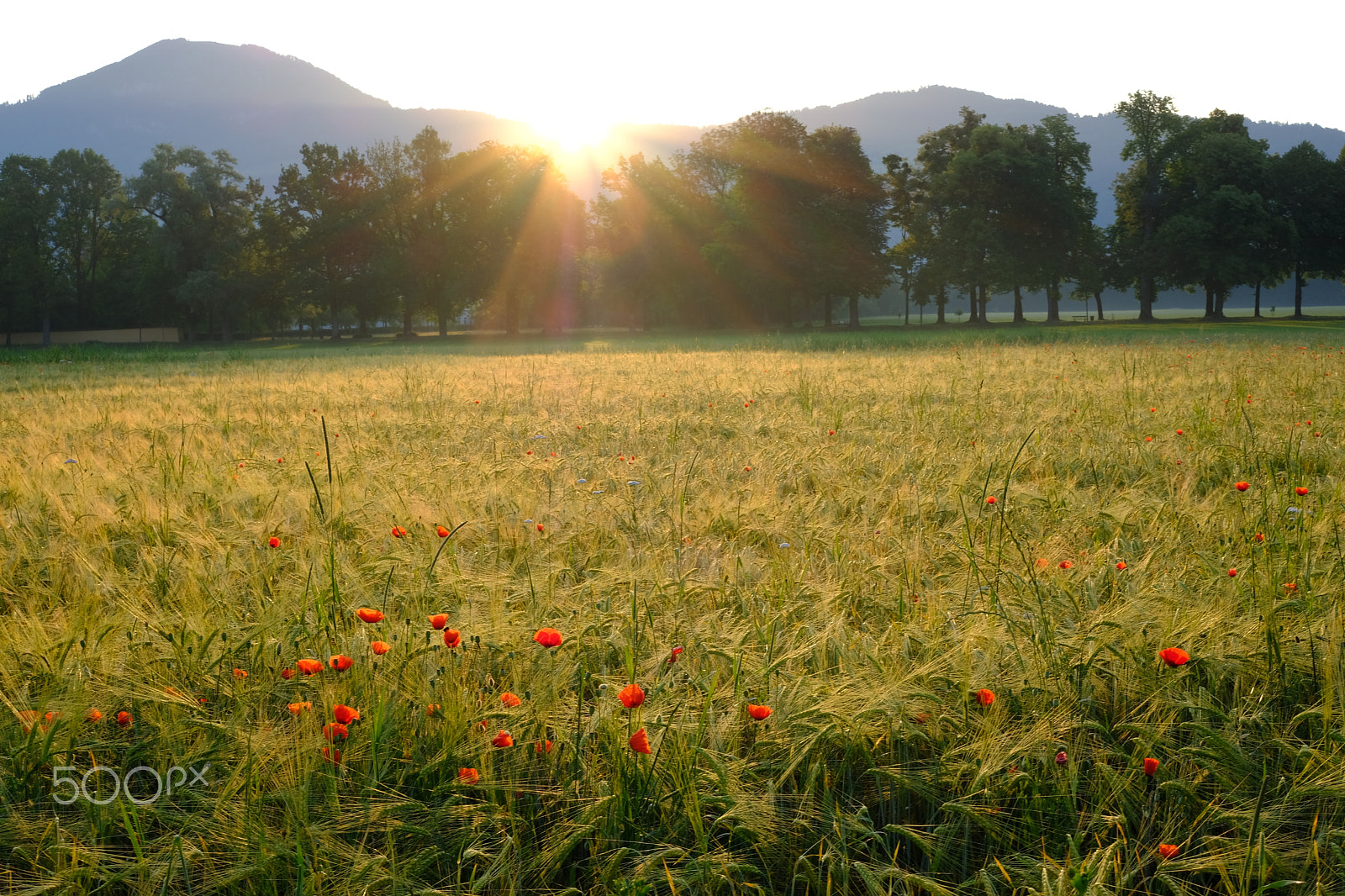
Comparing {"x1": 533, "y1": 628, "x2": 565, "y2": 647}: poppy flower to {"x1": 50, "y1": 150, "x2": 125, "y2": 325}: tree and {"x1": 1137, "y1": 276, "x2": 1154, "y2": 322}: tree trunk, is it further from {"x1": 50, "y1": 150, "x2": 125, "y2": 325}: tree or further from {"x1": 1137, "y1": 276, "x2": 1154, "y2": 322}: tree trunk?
{"x1": 50, "y1": 150, "x2": 125, "y2": 325}: tree

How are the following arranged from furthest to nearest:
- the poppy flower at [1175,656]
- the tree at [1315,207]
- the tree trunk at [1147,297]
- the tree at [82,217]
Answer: the tree at [82,217] → the tree at [1315,207] → the tree trunk at [1147,297] → the poppy flower at [1175,656]

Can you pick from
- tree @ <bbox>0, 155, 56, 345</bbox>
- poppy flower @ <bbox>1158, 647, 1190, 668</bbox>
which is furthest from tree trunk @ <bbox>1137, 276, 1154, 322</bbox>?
tree @ <bbox>0, 155, 56, 345</bbox>

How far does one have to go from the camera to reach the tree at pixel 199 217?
188 feet

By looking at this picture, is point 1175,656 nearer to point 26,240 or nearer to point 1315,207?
point 1315,207

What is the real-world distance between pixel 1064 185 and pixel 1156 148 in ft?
35.9

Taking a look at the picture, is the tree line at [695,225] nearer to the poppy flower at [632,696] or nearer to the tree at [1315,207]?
the tree at [1315,207]

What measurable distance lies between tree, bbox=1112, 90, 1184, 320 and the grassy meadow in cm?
6126

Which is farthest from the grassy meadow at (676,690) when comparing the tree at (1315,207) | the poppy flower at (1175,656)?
the tree at (1315,207)

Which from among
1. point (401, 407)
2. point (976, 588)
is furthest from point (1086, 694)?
point (401, 407)

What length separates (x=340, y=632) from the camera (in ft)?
8.00

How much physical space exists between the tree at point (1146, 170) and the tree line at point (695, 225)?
0.17m

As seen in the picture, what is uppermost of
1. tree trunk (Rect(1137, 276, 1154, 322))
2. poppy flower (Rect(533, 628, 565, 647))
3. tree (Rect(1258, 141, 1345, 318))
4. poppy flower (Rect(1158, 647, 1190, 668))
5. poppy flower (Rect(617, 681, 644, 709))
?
tree (Rect(1258, 141, 1345, 318))

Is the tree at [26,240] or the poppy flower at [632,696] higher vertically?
the tree at [26,240]

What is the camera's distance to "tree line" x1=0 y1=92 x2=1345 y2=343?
172 ft
